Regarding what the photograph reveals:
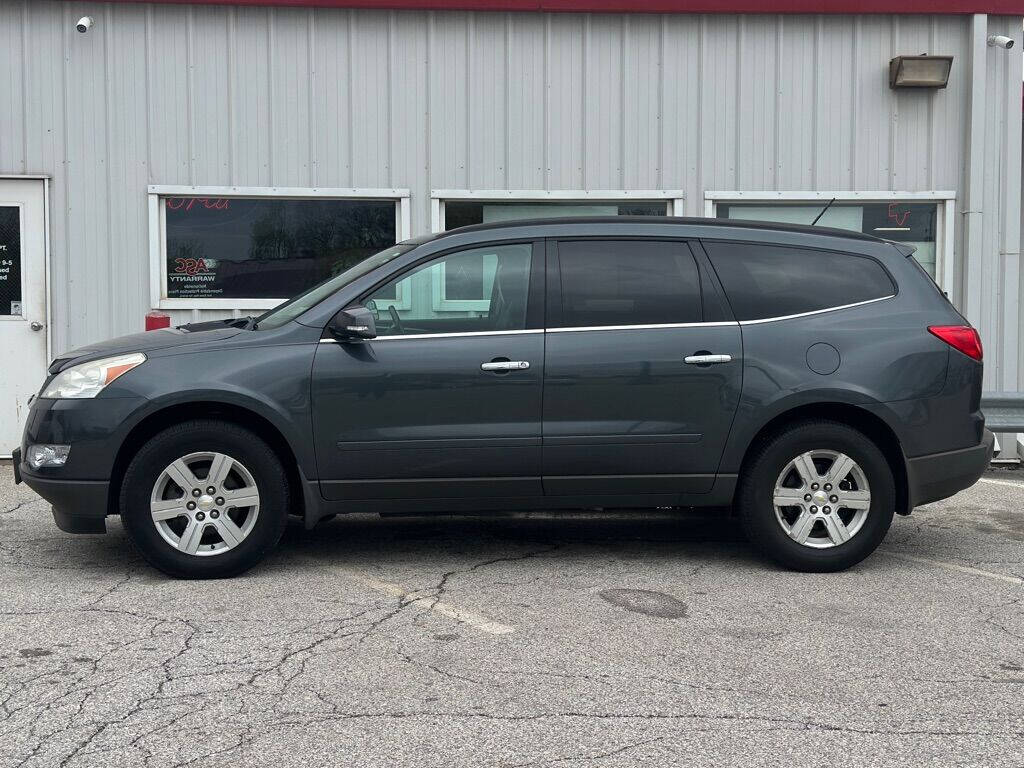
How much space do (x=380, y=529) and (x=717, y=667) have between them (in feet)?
9.95

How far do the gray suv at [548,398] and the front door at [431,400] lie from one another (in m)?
0.01

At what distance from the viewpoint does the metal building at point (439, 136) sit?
31.3ft

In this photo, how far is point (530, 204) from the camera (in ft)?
32.6

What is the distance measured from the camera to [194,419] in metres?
5.71

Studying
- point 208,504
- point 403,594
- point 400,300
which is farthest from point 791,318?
point 208,504

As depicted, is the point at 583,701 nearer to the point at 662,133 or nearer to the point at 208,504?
the point at 208,504

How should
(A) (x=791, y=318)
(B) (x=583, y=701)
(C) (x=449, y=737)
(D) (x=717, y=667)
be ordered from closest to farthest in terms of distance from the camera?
(C) (x=449, y=737)
(B) (x=583, y=701)
(D) (x=717, y=667)
(A) (x=791, y=318)

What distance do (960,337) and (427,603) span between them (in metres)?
3.00

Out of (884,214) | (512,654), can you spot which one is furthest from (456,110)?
(512,654)

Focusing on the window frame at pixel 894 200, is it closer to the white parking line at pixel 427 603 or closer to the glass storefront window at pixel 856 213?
the glass storefront window at pixel 856 213

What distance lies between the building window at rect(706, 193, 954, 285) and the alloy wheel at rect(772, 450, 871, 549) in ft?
14.5

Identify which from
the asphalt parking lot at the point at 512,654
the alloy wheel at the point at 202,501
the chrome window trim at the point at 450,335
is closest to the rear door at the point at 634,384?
the chrome window trim at the point at 450,335

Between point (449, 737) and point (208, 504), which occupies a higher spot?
point (208, 504)

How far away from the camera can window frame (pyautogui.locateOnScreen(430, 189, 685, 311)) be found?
9773mm
